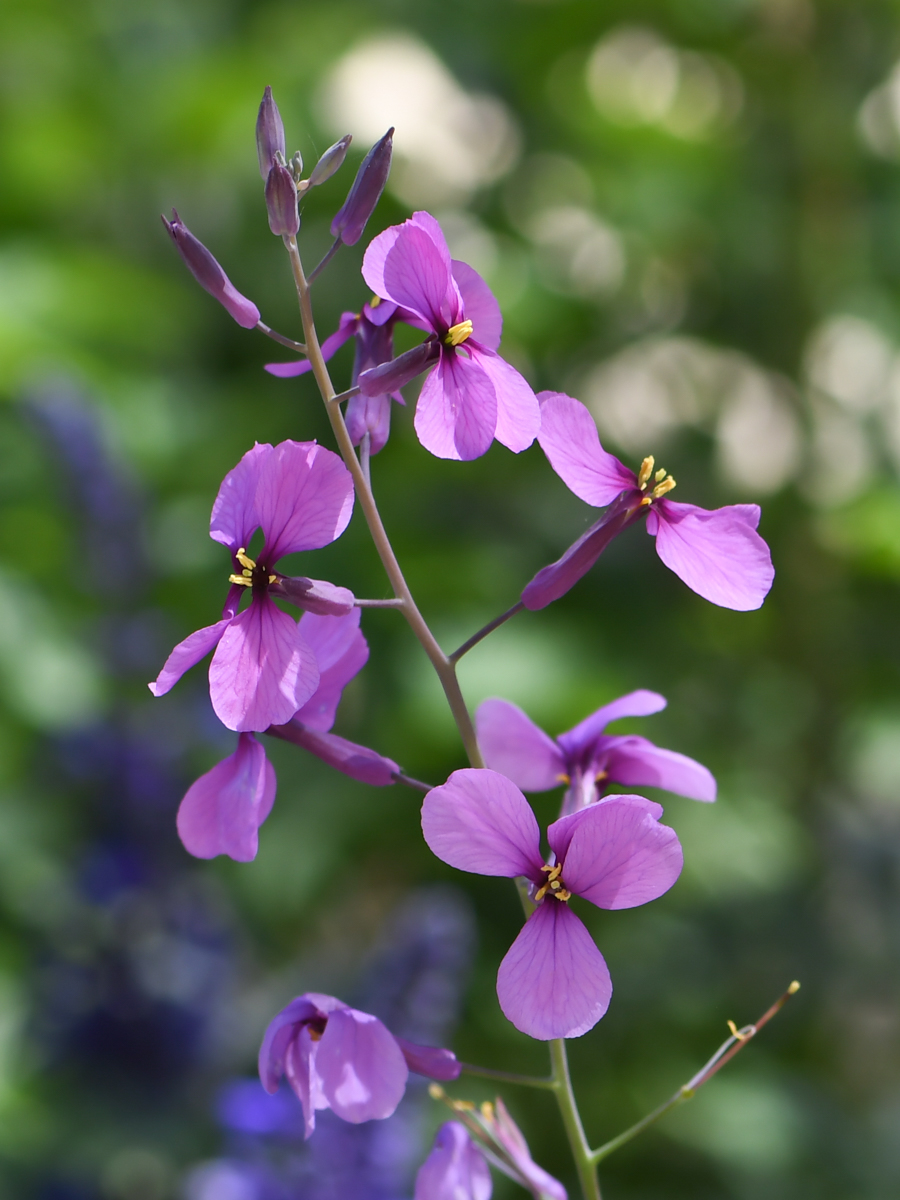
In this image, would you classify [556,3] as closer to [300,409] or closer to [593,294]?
[593,294]

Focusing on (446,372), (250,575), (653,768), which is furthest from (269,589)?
(653,768)

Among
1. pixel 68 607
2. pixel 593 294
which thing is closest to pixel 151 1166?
pixel 68 607

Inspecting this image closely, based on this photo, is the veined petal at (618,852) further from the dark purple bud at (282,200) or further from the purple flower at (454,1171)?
the dark purple bud at (282,200)

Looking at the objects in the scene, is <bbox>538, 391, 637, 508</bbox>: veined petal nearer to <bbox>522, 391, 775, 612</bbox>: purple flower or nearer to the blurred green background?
<bbox>522, 391, 775, 612</bbox>: purple flower

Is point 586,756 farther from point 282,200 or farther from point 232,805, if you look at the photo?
point 282,200

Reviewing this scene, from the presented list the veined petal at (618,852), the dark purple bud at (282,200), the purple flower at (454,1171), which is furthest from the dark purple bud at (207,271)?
the purple flower at (454,1171)

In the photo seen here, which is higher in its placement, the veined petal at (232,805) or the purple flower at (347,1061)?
the veined petal at (232,805)
